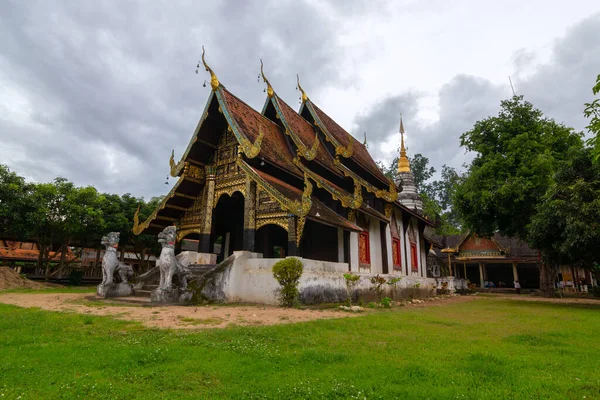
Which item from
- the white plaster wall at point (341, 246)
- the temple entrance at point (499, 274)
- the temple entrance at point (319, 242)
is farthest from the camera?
the temple entrance at point (499, 274)

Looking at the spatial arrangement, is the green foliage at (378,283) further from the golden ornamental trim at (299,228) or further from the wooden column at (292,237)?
the golden ornamental trim at (299,228)

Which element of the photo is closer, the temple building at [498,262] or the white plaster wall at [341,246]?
the white plaster wall at [341,246]

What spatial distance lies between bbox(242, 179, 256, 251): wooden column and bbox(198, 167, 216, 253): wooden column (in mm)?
1831

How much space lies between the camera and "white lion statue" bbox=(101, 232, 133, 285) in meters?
10.2

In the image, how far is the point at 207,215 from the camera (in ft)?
38.4

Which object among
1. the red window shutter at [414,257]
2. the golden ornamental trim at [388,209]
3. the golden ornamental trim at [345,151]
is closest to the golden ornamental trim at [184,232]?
the golden ornamental trim at [345,151]

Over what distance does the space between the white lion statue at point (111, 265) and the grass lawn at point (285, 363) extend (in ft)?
15.6

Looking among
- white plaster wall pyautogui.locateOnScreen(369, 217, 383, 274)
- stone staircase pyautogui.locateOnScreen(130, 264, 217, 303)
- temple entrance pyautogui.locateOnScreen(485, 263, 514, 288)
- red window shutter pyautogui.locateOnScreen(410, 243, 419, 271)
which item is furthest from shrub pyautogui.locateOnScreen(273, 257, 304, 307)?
temple entrance pyautogui.locateOnScreen(485, 263, 514, 288)

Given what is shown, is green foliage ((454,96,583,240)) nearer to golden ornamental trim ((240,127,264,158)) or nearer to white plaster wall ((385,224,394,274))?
white plaster wall ((385,224,394,274))

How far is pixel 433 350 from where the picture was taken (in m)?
4.22

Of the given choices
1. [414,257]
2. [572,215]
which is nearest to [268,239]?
[414,257]

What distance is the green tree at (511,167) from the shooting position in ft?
50.6

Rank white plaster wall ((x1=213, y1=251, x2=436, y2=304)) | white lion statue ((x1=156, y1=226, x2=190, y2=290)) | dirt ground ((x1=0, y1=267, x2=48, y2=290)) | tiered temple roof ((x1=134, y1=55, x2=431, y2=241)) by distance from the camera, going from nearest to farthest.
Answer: white lion statue ((x1=156, y1=226, x2=190, y2=290)) < white plaster wall ((x1=213, y1=251, x2=436, y2=304)) < tiered temple roof ((x1=134, y1=55, x2=431, y2=241)) < dirt ground ((x1=0, y1=267, x2=48, y2=290))

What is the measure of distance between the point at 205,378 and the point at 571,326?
7.18 m
